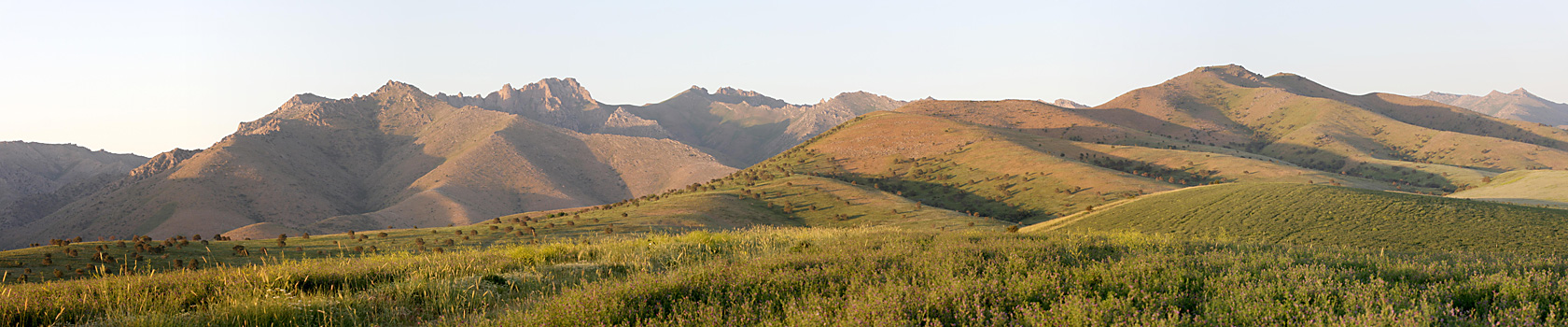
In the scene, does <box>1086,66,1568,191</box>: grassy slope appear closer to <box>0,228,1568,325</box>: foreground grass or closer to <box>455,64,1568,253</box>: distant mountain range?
<box>455,64,1568,253</box>: distant mountain range

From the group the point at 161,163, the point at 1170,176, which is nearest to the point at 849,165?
the point at 1170,176

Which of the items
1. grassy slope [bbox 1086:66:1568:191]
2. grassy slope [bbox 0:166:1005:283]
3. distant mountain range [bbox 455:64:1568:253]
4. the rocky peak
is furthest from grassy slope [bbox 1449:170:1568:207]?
the rocky peak

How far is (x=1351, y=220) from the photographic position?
771 inches

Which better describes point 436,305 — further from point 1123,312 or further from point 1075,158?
point 1075,158

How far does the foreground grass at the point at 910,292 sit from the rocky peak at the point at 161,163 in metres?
154

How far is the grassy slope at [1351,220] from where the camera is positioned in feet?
50.9

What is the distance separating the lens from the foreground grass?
217 inches

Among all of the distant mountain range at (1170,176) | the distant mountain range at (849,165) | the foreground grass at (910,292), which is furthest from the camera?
the distant mountain range at (849,165)

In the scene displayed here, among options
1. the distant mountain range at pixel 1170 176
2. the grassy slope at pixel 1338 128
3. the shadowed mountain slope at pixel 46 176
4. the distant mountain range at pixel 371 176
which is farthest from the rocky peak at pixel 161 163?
the grassy slope at pixel 1338 128

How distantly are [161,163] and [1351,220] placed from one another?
170 m

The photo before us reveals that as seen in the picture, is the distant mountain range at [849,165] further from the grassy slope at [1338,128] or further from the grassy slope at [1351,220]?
the grassy slope at [1351,220]

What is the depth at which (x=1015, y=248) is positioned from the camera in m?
9.30

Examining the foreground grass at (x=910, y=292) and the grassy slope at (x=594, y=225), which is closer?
the foreground grass at (x=910, y=292)

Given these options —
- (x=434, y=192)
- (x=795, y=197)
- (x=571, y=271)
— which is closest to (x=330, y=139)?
(x=434, y=192)
